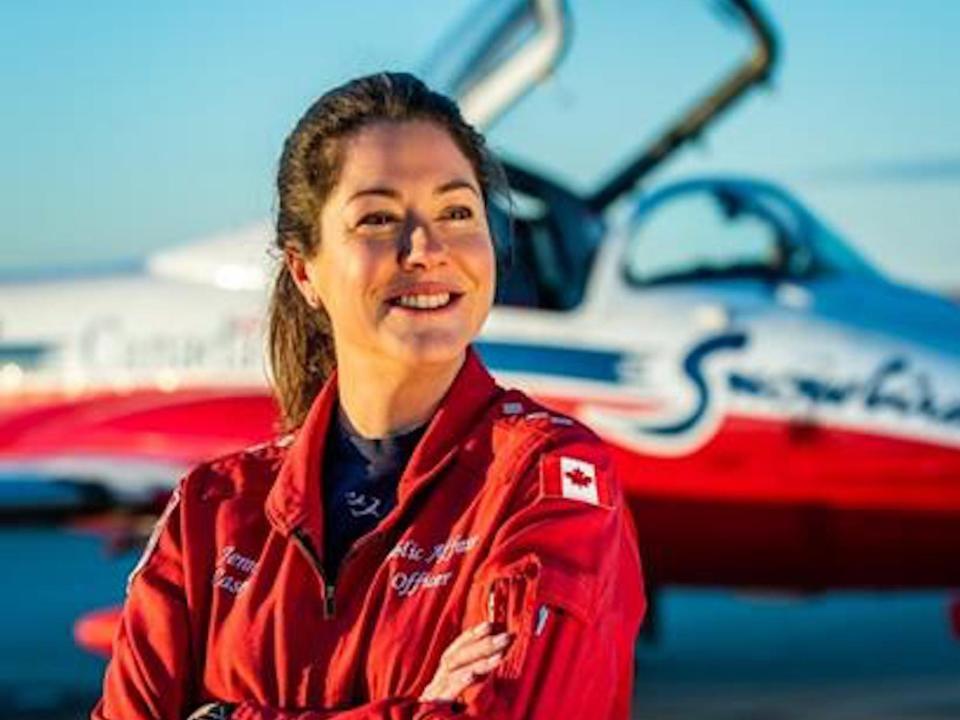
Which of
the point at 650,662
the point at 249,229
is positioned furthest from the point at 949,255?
the point at 249,229

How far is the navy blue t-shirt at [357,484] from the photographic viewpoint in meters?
1.85

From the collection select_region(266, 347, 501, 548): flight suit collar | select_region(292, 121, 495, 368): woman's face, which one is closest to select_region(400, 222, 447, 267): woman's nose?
select_region(292, 121, 495, 368): woman's face

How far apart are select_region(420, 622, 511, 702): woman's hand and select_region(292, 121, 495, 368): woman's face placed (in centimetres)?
25

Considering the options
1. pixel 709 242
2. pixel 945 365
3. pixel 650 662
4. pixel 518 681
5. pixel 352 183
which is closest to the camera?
pixel 518 681

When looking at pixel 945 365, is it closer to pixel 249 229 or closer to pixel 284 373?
pixel 249 229

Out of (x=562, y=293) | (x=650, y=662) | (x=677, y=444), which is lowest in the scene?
(x=650, y=662)

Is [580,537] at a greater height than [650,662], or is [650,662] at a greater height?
[580,537]

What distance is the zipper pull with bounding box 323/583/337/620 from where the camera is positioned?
178 centimetres

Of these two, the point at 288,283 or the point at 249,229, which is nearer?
the point at 288,283

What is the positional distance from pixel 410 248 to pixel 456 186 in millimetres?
67

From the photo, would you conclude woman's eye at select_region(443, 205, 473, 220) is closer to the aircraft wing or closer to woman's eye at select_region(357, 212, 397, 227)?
woman's eye at select_region(357, 212, 397, 227)

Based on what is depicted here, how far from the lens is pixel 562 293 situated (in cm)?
859

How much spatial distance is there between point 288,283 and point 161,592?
0.36 meters

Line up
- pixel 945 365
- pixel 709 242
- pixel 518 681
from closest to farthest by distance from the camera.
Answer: pixel 518 681
pixel 945 365
pixel 709 242
